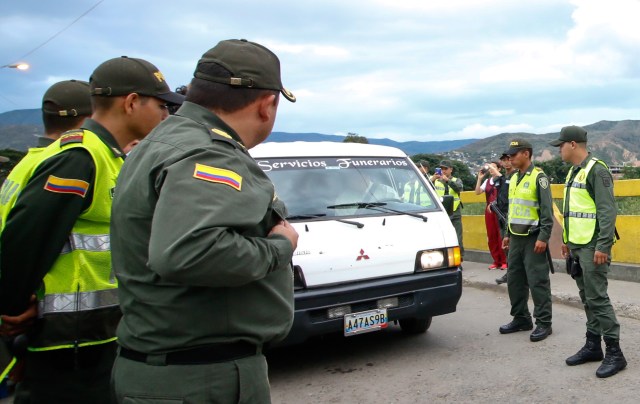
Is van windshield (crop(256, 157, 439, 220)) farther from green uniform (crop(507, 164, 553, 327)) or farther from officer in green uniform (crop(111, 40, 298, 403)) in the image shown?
officer in green uniform (crop(111, 40, 298, 403))

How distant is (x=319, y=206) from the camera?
5.28 metres

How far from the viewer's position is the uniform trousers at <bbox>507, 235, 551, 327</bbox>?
5.64m

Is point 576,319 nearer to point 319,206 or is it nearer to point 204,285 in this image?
point 319,206

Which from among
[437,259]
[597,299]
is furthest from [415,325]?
[597,299]

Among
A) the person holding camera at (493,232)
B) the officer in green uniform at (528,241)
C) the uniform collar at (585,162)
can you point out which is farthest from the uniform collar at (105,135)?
the person holding camera at (493,232)

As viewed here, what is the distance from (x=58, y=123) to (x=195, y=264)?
173 centimetres

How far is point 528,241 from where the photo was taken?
574 cm

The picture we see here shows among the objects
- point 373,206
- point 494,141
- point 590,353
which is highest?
point 494,141

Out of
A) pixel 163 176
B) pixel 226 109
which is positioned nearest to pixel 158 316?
pixel 163 176

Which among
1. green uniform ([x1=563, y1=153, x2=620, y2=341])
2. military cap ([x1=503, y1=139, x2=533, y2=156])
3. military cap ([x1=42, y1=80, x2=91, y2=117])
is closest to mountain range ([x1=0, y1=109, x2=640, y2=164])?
military cap ([x1=503, y1=139, x2=533, y2=156])

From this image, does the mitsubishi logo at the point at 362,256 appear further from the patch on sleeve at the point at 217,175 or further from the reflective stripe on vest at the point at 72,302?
the patch on sleeve at the point at 217,175

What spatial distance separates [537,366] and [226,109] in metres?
4.01

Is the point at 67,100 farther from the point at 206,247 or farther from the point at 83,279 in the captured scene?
the point at 206,247

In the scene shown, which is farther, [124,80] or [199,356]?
[124,80]
